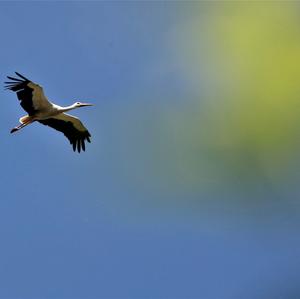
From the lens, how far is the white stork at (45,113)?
23391 millimetres

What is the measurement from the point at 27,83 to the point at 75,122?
1979 millimetres

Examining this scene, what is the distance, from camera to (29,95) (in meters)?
23.6

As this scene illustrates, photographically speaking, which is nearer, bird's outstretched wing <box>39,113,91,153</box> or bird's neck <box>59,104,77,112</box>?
bird's neck <box>59,104,77,112</box>

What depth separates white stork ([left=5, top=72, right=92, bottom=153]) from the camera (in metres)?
23.4

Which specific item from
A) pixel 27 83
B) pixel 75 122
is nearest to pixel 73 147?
pixel 75 122

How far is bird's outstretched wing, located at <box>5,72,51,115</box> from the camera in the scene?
23219 millimetres

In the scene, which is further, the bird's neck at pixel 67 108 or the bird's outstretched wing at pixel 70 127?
the bird's outstretched wing at pixel 70 127

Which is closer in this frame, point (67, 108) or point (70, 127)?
point (67, 108)

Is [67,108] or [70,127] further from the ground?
[67,108]

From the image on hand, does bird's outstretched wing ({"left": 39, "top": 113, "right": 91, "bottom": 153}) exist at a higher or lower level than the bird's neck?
lower

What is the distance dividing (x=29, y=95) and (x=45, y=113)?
78 centimetres

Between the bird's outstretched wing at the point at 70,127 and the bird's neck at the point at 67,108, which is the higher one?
the bird's neck at the point at 67,108

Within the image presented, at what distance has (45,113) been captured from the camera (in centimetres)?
2422

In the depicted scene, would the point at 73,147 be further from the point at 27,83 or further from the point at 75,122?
the point at 27,83
